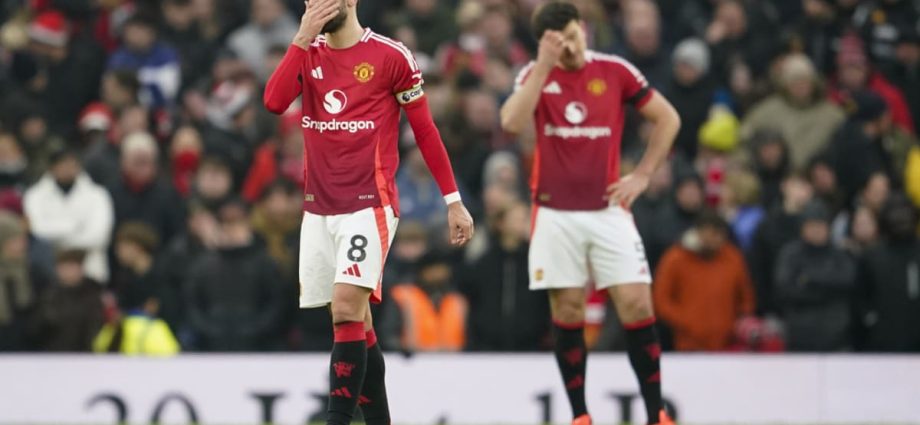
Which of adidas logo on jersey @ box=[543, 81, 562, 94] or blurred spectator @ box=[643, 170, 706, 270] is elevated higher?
adidas logo on jersey @ box=[543, 81, 562, 94]

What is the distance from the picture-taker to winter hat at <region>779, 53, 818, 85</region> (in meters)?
17.3

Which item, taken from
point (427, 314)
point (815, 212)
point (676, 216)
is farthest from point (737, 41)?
point (427, 314)

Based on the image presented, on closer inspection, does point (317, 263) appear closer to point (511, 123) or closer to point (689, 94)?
point (511, 123)

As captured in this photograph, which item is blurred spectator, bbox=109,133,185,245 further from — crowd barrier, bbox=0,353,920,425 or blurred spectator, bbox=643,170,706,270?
blurred spectator, bbox=643,170,706,270

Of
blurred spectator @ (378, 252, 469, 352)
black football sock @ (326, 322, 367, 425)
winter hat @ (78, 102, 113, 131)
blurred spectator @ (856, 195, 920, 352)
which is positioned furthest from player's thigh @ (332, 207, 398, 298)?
winter hat @ (78, 102, 113, 131)

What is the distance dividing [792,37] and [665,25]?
1950 mm

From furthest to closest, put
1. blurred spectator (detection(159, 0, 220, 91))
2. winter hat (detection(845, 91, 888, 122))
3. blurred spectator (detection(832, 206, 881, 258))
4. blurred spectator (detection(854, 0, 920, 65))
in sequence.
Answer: blurred spectator (detection(159, 0, 220, 91)) < blurred spectator (detection(854, 0, 920, 65)) < winter hat (detection(845, 91, 888, 122)) < blurred spectator (detection(832, 206, 881, 258))

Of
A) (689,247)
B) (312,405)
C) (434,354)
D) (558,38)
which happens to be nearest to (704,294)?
(689,247)

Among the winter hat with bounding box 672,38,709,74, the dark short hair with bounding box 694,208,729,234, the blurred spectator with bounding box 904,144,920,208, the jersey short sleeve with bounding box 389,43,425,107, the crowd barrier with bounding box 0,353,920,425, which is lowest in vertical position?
the crowd barrier with bounding box 0,353,920,425

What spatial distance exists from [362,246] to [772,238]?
746cm

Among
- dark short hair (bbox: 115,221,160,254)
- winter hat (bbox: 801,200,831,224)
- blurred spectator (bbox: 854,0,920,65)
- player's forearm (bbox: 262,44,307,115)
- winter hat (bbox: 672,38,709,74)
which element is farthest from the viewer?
blurred spectator (bbox: 854,0,920,65)

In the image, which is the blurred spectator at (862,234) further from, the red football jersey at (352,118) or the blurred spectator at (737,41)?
the red football jersey at (352,118)

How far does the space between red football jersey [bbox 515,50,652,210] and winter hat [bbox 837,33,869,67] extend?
23.6ft

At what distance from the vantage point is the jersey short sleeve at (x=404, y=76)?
9.64m
